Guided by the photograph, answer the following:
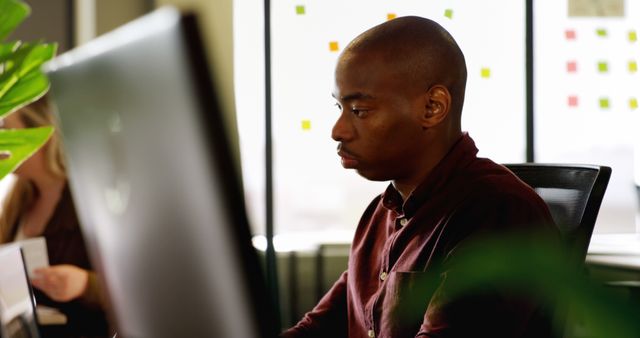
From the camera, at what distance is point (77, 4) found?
11.9 feet

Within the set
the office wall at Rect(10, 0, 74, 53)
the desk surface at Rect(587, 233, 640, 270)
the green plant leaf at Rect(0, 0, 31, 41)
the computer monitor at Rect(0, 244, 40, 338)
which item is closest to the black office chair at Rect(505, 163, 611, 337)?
the computer monitor at Rect(0, 244, 40, 338)

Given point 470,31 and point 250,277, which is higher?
point 250,277

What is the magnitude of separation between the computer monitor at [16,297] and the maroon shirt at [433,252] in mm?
413

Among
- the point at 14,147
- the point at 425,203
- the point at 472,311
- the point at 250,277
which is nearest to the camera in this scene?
the point at 250,277

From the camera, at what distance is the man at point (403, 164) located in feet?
3.71

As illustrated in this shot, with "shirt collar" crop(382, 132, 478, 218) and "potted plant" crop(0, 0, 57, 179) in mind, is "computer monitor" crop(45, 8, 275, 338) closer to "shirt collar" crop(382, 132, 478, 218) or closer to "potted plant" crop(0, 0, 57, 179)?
"potted plant" crop(0, 0, 57, 179)

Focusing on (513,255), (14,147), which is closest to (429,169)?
(14,147)

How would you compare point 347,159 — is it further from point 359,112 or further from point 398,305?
point 398,305

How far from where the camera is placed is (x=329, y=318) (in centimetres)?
133

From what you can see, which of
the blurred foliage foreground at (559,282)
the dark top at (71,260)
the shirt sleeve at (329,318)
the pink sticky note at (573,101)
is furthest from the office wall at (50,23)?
the blurred foliage foreground at (559,282)

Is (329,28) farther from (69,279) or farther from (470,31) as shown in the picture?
(69,279)

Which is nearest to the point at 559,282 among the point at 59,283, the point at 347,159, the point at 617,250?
the point at 347,159

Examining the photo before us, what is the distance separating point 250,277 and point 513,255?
0.58 ft

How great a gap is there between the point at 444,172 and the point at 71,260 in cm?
96
